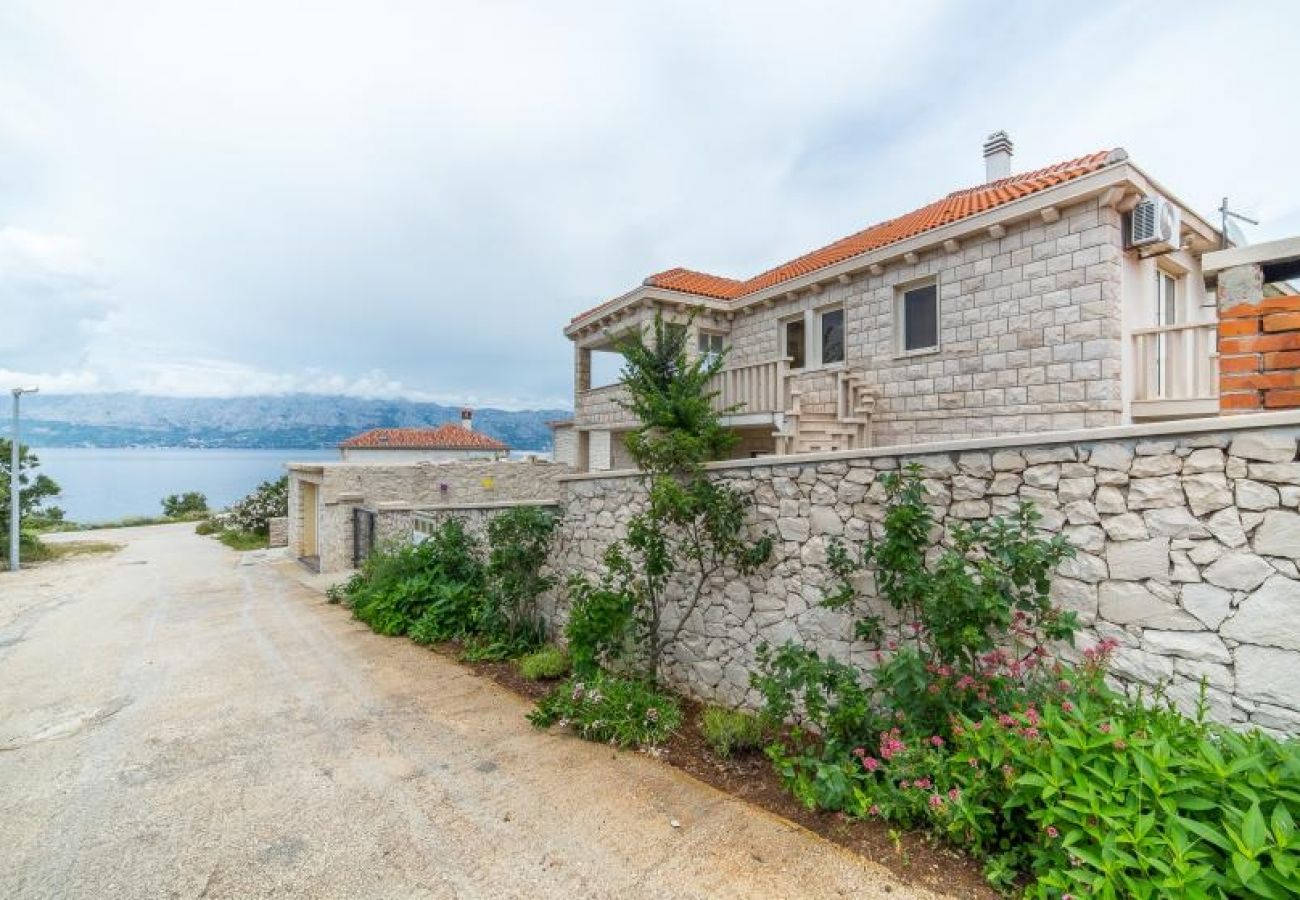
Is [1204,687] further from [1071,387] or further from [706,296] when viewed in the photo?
[706,296]

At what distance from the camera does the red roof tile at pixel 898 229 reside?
8141 millimetres

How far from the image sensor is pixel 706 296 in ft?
42.0

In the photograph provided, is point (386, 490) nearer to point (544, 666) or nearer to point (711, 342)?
point (711, 342)

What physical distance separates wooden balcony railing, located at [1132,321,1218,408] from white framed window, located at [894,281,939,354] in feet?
8.41

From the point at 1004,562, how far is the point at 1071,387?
17.1 feet

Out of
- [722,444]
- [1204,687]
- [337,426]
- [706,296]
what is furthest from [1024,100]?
[337,426]

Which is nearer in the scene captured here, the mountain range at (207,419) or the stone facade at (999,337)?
the stone facade at (999,337)

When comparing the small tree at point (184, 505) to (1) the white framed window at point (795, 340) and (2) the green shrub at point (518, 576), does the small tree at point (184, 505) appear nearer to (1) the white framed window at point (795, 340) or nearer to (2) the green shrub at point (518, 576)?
(2) the green shrub at point (518, 576)

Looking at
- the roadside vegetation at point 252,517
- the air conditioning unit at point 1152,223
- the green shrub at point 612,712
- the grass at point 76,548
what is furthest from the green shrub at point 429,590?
the grass at point 76,548

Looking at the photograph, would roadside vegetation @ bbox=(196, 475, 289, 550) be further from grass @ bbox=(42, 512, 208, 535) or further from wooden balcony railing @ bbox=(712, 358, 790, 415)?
wooden balcony railing @ bbox=(712, 358, 790, 415)

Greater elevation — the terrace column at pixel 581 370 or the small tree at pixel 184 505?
the terrace column at pixel 581 370

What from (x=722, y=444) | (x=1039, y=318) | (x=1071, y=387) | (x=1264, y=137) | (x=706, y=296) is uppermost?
(x=1264, y=137)

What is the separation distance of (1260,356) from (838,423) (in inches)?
244

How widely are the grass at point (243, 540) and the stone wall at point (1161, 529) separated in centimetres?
2209
